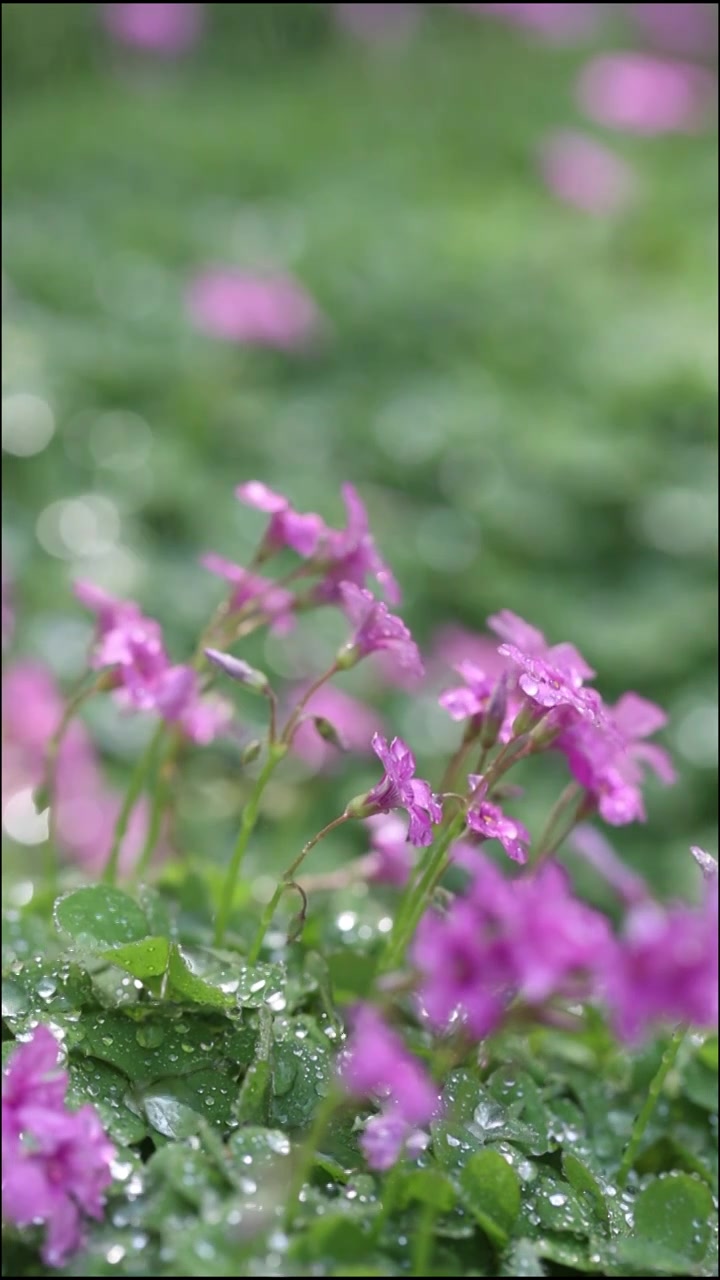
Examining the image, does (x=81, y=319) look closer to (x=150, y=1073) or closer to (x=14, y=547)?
(x=14, y=547)

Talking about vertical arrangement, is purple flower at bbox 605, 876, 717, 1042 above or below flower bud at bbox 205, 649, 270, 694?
above

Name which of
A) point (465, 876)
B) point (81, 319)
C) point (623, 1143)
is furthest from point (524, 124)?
point (623, 1143)

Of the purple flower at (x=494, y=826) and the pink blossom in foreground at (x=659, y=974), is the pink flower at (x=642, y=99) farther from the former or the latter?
the pink blossom in foreground at (x=659, y=974)

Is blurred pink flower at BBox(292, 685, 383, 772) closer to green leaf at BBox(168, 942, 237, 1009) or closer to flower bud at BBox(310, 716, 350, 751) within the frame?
flower bud at BBox(310, 716, 350, 751)

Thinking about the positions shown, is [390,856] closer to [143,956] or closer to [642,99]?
[143,956]

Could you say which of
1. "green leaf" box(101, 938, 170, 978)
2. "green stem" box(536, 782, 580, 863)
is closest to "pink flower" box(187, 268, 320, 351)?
"green stem" box(536, 782, 580, 863)

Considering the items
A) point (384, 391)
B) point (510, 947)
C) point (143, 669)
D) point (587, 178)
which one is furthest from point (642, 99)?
point (510, 947)
